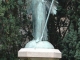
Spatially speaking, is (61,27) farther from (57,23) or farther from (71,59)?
(71,59)

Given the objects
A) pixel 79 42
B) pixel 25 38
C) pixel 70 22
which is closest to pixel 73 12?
pixel 70 22

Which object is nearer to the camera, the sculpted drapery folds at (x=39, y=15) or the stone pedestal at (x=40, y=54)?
the stone pedestal at (x=40, y=54)

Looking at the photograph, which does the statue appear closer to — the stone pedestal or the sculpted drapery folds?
the sculpted drapery folds

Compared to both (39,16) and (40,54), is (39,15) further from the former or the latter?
(40,54)

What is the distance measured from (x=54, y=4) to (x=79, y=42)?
41.0 inches

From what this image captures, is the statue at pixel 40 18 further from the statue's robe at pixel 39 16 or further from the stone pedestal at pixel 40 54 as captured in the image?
the stone pedestal at pixel 40 54

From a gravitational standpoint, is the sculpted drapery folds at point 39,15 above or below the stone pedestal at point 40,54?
above

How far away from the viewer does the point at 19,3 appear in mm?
8297

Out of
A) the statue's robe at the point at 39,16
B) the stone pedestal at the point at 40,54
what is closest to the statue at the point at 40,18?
the statue's robe at the point at 39,16

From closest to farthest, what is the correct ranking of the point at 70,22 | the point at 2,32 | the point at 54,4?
the point at 54,4, the point at 2,32, the point at 70,22

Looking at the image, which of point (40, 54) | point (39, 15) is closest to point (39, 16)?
point (39, 15)

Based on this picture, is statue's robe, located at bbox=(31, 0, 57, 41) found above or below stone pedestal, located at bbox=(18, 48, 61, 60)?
above

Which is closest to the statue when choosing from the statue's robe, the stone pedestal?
the statue's robe

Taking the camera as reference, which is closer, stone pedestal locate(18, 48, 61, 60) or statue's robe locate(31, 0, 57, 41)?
stone pedestal locate(18, 48, 61, 60)
